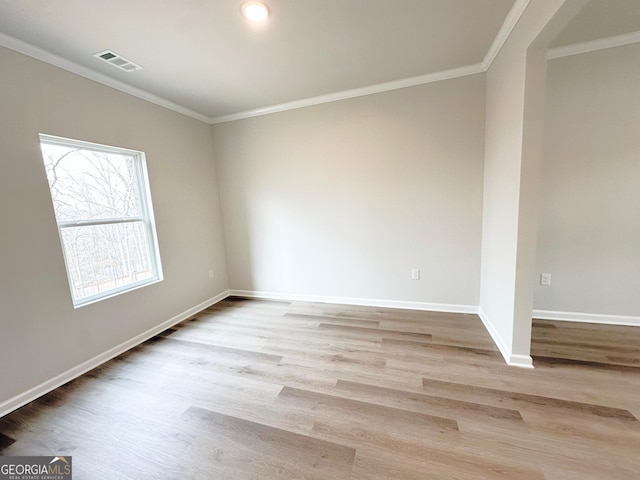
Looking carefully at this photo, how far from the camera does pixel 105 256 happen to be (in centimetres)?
252

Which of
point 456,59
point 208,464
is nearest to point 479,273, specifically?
point 456,59

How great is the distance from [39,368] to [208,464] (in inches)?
67.4

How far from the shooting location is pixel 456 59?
8.07 feet

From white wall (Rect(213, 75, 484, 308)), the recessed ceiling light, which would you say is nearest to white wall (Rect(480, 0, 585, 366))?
white wall (Rect(213, 75, 484, 308))

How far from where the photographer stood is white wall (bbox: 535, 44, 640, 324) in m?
2.34

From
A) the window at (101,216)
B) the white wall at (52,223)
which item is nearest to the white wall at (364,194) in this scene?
the white wall at (52,223)

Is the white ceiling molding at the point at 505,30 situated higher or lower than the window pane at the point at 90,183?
higher

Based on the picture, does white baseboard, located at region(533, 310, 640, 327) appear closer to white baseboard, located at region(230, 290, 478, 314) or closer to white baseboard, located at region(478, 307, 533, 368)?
white baseboard, located at region(230, 290, 478, 314)

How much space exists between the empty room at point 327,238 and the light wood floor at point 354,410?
0.6 inches

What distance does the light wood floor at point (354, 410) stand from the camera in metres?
1.31

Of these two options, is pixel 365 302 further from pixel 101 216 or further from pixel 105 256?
pixel 101 216

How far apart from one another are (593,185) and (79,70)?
16.1 feet

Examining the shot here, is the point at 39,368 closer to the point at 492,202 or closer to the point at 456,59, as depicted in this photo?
the point at 492,202

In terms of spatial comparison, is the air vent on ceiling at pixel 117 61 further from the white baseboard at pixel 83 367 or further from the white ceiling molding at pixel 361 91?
the white baseboard at pixel 83 367
